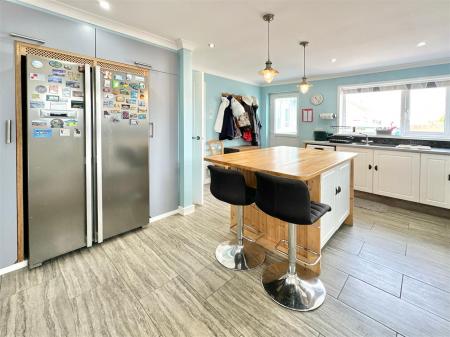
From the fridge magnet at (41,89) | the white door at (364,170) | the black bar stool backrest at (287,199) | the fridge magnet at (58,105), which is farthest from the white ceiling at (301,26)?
the black bar stool backrest at (287,199)

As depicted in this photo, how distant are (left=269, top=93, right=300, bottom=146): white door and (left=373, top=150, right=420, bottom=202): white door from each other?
2052 mm

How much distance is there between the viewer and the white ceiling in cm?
212

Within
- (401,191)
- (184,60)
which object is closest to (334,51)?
(184,60)

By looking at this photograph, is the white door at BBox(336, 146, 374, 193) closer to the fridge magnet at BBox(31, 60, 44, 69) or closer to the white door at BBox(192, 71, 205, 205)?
the white door at BBox(192, 71, 205, 205)

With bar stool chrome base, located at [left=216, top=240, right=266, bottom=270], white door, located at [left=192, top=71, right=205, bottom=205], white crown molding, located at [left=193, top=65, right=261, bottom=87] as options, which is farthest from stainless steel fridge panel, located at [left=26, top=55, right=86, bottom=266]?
white crown molding, located at [left=193, top=65, right=261, bottom=87]

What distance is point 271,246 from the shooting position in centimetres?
233

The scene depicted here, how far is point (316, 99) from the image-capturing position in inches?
201

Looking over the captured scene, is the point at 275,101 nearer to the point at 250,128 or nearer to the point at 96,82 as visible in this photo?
the point at 250,128

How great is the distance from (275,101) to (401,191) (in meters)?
3.45

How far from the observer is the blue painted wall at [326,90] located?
12.5 ft

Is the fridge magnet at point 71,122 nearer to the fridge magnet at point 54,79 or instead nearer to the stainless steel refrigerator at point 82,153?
the stainless steel refrigerator at point 82,153

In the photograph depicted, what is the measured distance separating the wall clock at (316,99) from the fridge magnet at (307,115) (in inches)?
7.2

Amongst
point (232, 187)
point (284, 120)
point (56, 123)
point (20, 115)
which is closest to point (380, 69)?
point (284, 120)

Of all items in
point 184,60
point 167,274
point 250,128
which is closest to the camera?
point 167,274
